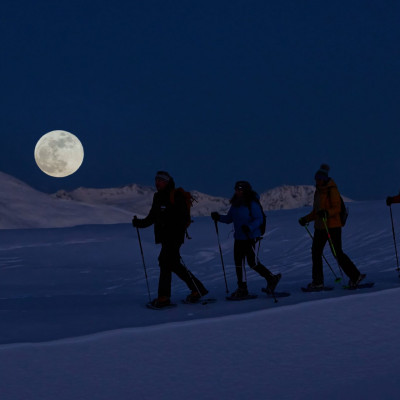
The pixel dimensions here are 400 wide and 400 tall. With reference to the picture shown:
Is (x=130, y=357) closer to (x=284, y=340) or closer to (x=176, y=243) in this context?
(x=284, y=340)

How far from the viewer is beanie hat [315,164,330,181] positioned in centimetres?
798

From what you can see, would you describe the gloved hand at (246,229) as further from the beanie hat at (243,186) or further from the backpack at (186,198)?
the backpack at (186,198)

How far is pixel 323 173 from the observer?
26.2 ft

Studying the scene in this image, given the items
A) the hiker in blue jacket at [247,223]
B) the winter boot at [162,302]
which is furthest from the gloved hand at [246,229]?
the winter boot at [162,302]

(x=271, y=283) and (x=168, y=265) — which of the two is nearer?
(x=168, y=265)

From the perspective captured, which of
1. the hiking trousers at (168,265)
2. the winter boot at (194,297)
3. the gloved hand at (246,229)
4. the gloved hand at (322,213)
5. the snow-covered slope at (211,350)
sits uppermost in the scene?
the gloved hand at (322,213)

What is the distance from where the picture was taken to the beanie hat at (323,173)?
7.98 metres

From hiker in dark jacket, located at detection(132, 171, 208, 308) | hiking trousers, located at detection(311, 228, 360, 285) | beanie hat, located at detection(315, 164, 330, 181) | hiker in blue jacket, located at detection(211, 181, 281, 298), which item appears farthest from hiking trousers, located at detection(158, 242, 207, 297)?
beanie hat, located at detection(315, 164, 330, 181)

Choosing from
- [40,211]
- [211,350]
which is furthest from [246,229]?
[40,211]

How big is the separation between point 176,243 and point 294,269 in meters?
6.67

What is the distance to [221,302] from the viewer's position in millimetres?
7902

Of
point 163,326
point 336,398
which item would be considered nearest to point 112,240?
point 163,326

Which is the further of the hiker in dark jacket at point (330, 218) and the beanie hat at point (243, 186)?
the hiker in dark jacket at point (330, 218)

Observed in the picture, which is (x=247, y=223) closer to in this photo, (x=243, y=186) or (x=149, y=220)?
(x=243, y=186)
